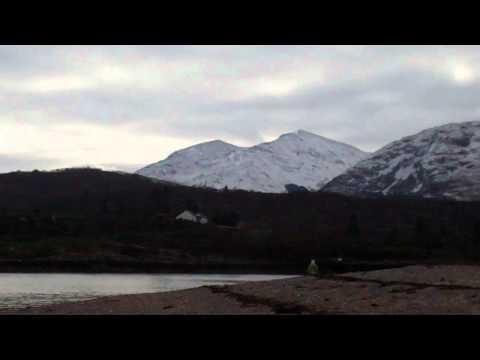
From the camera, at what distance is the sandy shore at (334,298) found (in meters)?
28.0

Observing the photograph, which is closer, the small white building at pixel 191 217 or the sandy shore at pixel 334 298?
the sandy shore at pixel 334 298

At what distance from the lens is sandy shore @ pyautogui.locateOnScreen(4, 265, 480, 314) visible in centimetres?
2805

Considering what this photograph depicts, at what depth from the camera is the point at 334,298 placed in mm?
33000

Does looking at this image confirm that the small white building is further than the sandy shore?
Yes

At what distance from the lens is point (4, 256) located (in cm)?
13862

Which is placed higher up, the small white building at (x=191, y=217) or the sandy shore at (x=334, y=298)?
the small white building at (x=191, y=217)

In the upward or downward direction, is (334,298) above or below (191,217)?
below

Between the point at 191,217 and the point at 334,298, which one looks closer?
the point at 334,298

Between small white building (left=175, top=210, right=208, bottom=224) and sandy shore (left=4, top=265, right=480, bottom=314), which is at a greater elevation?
small white building (left=175, top=210, right=208, bottom=224)
